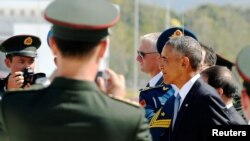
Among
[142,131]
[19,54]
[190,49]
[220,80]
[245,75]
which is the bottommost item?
[220,80]

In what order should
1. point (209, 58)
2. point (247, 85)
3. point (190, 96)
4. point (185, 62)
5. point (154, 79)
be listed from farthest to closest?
point (154, 79) → point (209, 58) → point (185, 62) → point (190, 96) → point (247, 85)

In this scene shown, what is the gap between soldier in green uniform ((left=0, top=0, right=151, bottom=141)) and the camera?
10.6ft

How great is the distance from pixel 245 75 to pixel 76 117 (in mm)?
810

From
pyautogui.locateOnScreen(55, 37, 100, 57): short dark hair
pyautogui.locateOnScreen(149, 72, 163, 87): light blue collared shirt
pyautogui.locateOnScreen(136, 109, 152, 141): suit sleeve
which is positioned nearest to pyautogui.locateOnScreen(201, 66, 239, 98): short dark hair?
pyautogui.locateOnScreen(149, 72, 163, 87): light blue collared shirt

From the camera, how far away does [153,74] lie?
20.8ft

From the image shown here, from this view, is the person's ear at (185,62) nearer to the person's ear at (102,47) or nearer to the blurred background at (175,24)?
the person's ear at (102,47)

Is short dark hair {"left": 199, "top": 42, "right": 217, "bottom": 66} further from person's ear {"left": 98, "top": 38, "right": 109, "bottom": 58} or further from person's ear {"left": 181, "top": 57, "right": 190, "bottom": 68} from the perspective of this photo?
person's ear {"left": 98, "top": 38, "right": 109, "bottom": 58}

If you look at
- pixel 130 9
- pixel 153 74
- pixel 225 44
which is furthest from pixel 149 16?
pixel 153 74

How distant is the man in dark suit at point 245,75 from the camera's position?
3512 mm

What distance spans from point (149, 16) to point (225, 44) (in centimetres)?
885

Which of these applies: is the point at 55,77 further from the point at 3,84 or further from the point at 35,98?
the point at 3,84

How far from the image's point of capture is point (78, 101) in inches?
129

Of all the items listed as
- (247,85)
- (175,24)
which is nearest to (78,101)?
(247,85)

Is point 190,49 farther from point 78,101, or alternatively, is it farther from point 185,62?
point 78,101
